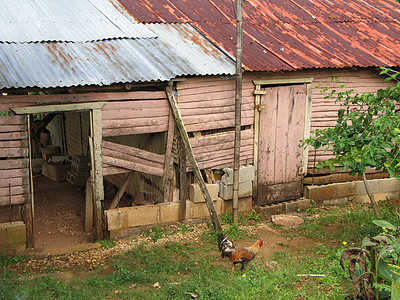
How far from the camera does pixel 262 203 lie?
10.3m

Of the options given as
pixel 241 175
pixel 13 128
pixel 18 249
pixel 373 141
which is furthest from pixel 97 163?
pixel 373 141

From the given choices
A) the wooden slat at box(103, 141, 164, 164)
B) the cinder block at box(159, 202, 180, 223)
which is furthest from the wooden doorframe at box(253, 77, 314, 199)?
the wooden slat at box(103, 141, 164, 164)

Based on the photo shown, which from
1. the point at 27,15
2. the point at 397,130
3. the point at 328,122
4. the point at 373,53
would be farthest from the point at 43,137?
the point at 397,130

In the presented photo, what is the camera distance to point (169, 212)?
29.9ft

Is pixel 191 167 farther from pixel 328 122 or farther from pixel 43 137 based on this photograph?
Answer: pixel 43 137

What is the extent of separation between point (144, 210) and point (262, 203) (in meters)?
2.84

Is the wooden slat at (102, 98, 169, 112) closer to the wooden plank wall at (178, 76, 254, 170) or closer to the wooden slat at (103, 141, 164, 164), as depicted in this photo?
the wooden plank wall at (178, 76, 254, 170)

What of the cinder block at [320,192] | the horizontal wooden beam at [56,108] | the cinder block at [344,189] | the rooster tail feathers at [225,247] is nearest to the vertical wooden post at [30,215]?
the horizontal wooden beam at [56,108]

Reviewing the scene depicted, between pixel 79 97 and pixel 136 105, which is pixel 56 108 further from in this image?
pixel 136 105

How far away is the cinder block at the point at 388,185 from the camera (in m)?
11.4

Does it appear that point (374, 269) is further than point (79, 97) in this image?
No

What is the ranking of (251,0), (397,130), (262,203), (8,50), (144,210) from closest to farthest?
(397,130) → (8,50) → (144,210) → (262,203) → (251,0)

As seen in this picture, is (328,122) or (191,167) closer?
(191,167)

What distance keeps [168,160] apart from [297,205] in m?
3.36
